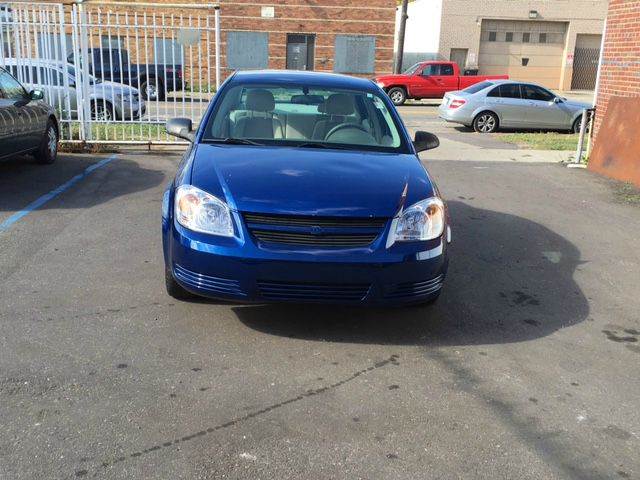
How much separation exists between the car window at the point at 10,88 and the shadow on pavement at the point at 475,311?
5871mm

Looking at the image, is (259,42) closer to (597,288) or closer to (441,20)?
(441,20)

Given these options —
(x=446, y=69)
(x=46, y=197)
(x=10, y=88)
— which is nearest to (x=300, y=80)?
(x=46, y=197)

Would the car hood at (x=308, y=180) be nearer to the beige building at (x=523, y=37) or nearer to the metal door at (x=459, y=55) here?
the beige building at (x=523, y=37)

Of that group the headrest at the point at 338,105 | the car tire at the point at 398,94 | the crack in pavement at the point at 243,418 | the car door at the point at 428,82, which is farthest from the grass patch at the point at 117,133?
the car door at the point at 428,82

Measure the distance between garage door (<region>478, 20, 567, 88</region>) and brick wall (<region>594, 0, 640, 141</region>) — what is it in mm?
27877

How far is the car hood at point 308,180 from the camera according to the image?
3.96 metres

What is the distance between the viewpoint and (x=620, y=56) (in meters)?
11.4

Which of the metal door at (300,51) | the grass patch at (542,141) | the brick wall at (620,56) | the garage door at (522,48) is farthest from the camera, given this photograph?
the garage door at (522,48)

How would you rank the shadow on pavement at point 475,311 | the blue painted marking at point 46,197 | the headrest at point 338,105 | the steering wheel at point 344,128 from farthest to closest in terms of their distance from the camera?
the blue painted marking at point 46,197 < the headrest at point 338,105 < the steering wheel at point 344,128 < the shadow on pavement at point 475,311

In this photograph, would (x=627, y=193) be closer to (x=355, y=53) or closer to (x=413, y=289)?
(x=413, y=289)

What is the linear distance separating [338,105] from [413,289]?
212 cm

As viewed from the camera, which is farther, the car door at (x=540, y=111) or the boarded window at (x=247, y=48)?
the boarded window at (x=247, y=48)

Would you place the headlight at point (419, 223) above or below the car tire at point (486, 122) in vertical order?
above

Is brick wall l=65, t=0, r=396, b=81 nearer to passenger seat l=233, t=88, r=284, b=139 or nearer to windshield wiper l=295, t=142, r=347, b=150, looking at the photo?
passenger seat l=233, t=88, r=284, b=139
